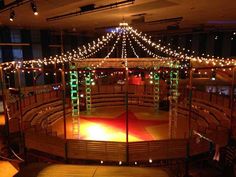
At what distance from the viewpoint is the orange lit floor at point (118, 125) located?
9.81m

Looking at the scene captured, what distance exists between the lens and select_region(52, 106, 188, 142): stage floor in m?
9.81

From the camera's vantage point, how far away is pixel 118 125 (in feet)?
36.5

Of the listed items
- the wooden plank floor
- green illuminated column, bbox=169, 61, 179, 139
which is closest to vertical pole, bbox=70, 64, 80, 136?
green illuminated column, bbox=169, 61, 179, 139

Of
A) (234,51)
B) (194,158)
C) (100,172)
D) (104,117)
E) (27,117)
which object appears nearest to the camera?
(100,172)

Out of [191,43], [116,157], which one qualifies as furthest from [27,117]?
[191,43]

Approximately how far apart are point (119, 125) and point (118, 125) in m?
0.05

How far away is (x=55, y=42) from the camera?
17578mm

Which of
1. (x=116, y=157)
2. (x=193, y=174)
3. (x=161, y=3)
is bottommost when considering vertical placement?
(x=193, y=174)

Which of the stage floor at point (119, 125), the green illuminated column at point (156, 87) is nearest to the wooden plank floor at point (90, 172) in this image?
the stage floor at point (119, 125)

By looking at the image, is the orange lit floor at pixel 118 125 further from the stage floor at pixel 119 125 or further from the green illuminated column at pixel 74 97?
the green illuminated column at pixel 74 97

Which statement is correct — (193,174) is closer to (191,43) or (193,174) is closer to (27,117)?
(27,117)

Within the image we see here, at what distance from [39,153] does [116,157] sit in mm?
2783

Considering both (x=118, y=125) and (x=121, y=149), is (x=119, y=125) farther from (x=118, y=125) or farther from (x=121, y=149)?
(x=121, y=149)

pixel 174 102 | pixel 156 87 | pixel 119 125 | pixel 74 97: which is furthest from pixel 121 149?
pixel 156 87
